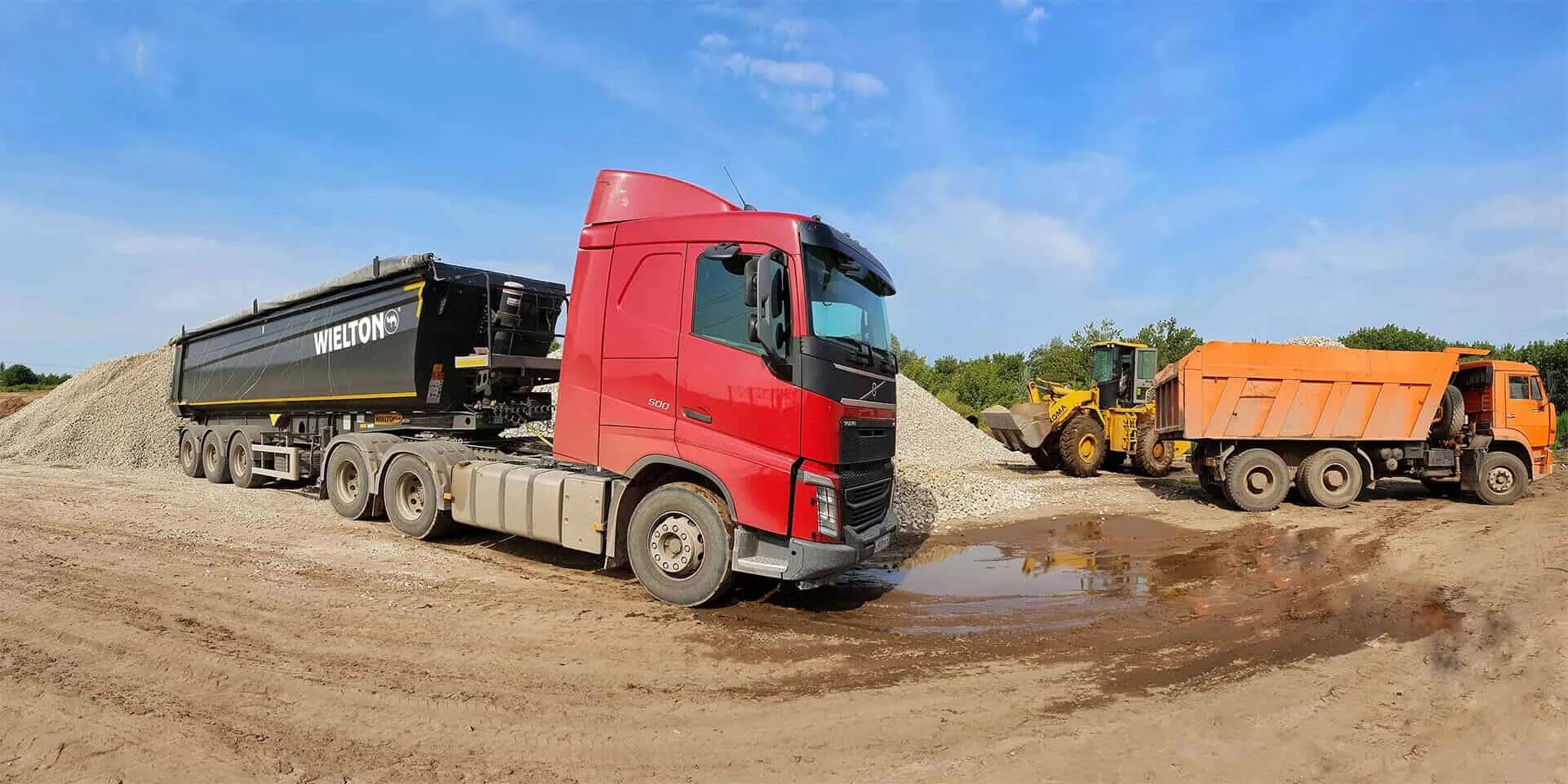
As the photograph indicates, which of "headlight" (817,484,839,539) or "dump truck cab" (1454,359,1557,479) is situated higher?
"dump truck cab" (1454,359,1557,479)

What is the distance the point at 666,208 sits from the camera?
6469 mm

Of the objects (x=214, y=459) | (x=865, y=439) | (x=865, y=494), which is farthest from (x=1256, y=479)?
(x=214, y=459)

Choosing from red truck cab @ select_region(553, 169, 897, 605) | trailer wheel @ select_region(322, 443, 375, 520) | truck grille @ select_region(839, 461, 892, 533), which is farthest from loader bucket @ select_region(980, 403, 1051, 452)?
trailer wheel @ select_region(322, 443, 375, 520)

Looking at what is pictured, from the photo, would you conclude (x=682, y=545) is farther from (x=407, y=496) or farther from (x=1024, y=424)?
(x=1024, y=424)

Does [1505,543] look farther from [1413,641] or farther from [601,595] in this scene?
[601,595]

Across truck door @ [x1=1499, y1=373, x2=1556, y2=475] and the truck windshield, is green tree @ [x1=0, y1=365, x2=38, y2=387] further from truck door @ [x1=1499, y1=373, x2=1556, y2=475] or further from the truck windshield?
truck door @ [x1=1499, y1=373, x2=1556, y2=475]

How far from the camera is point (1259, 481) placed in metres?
12.4

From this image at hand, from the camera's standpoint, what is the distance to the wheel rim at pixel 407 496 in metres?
8.47

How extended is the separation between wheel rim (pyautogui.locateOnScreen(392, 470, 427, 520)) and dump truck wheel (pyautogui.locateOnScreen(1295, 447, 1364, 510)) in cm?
1366

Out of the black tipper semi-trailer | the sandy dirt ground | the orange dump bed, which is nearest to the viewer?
the sandy dirt ground

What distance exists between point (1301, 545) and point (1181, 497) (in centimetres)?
458

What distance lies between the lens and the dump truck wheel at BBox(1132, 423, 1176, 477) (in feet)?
55.9

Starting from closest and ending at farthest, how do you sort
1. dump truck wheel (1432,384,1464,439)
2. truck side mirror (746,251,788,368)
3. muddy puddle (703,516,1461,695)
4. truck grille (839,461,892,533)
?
1. muddy puddle (703,516,1461,695)
2. truck side mirror (746,251,788,368)
3. truck grille (839,461,892,533)
4. dump truck wheel (1432,384,1464,439)

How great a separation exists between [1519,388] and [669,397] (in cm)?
1526
